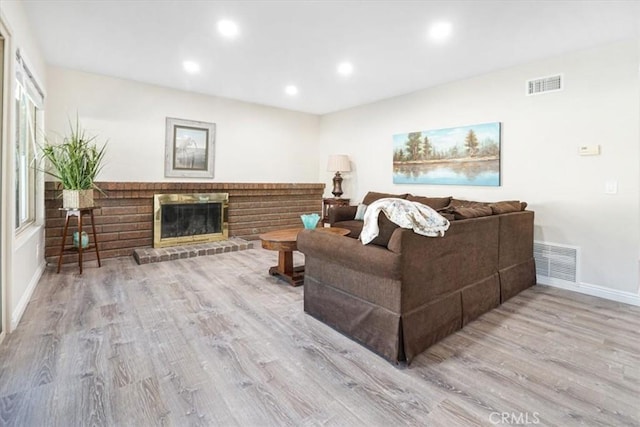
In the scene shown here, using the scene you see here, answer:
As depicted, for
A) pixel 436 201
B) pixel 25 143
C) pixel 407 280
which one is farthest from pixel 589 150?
pixel 25 143

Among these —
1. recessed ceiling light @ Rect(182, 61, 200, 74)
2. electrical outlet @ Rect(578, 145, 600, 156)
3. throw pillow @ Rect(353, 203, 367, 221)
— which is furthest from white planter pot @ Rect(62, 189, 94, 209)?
electrical outlet @ Rect(578, 145, 600, 156)

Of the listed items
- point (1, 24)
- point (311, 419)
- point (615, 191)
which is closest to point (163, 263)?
point (1, 24)

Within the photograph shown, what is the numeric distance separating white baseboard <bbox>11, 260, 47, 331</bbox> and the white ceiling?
235 centimetres

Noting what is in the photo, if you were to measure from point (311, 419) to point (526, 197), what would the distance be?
11.3 feet

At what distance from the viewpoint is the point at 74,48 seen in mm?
3443

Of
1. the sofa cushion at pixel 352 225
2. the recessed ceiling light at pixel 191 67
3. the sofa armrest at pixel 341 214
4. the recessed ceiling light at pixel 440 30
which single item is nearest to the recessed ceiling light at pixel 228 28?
the recessed ceiling light at pixel 191 67

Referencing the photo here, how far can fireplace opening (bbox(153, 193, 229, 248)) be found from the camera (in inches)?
187

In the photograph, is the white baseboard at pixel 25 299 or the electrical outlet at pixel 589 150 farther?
the electrical outlet at pixel 589 150

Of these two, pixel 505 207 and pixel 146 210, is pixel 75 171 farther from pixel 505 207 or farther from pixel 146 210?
pixel 505 207

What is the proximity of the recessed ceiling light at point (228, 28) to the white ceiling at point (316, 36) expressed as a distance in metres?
0.06

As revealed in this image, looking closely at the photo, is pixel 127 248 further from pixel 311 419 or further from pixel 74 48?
pixel 311 419

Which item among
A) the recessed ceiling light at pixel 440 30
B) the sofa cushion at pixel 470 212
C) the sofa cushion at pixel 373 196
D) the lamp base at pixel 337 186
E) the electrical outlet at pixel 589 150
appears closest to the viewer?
the sofa cushion at pixel 470 212

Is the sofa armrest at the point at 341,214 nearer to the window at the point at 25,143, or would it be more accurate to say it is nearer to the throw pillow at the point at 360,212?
the throw pillow at the point at 360,212

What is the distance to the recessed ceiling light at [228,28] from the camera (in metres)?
2.83
